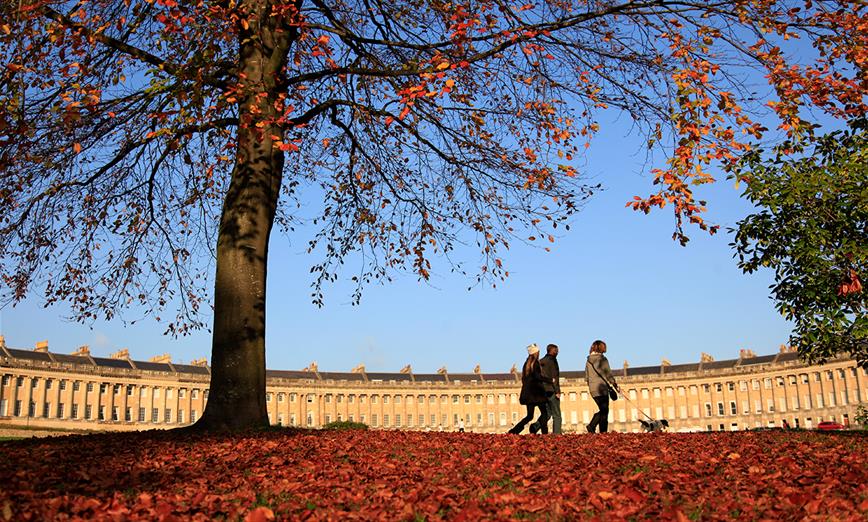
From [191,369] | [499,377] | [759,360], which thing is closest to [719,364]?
[759,360]

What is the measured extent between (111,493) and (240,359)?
4982 millimetres

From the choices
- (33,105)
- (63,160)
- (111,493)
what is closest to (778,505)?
(111,493)

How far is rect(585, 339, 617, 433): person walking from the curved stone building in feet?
305

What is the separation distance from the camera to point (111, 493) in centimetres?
618

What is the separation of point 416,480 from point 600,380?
32.2ft

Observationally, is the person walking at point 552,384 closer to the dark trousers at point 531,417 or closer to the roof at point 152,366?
the dark trousers at point 531,417

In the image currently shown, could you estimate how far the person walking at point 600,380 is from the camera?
1603 cm

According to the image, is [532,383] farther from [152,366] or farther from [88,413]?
[152,366]

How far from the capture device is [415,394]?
5330 inches

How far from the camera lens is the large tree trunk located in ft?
36.3

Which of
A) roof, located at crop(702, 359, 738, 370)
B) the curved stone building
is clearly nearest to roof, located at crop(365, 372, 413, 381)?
the curved stone building

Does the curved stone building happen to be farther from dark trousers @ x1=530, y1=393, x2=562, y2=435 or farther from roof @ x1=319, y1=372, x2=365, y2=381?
dark trousers @ x1=530, y1=393, x2=562, y2=435

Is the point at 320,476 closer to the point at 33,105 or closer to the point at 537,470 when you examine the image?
the point at 537,470

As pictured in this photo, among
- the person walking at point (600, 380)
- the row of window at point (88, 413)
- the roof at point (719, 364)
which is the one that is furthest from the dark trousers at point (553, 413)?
the roof at point (719, 364)
